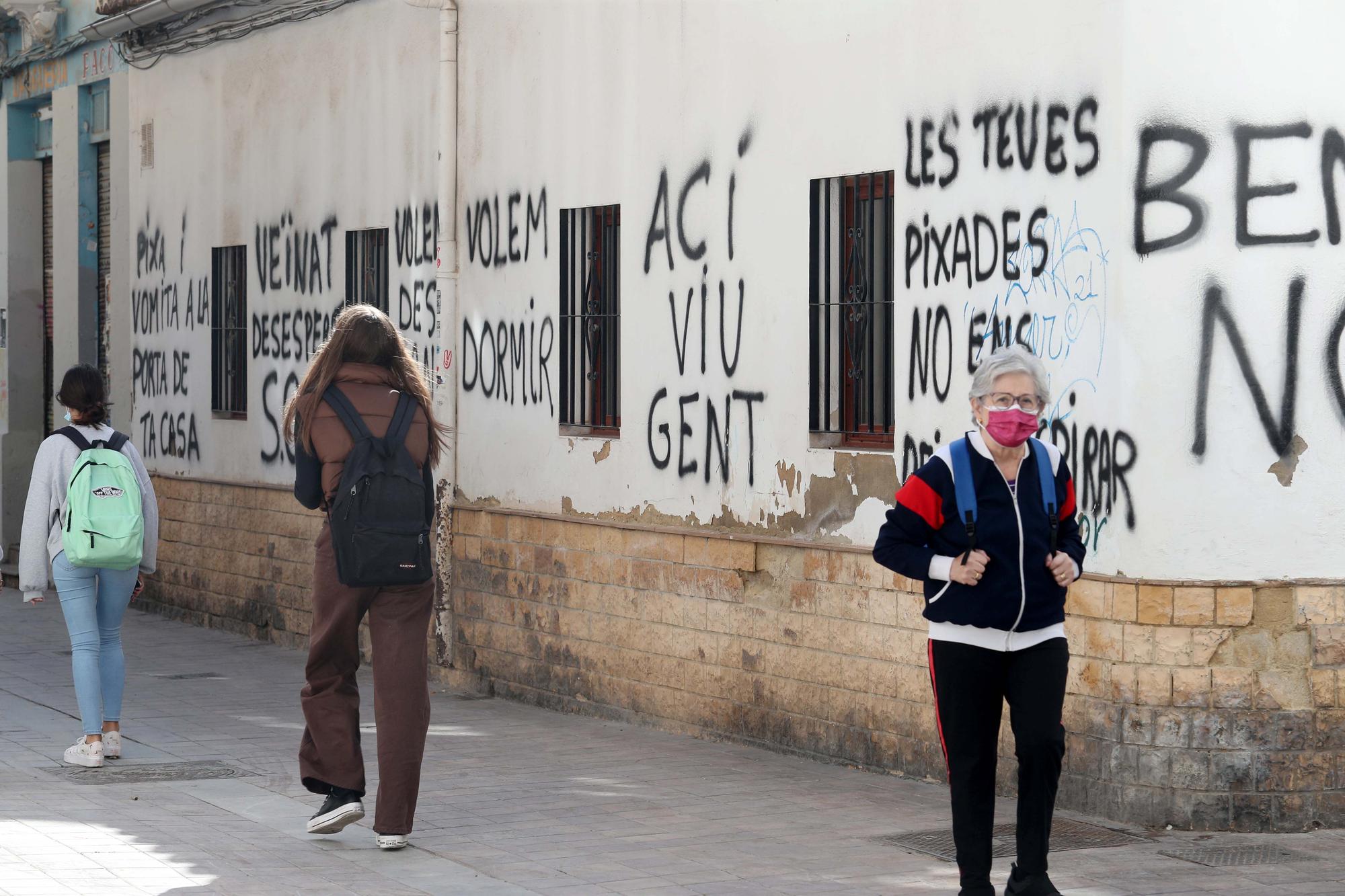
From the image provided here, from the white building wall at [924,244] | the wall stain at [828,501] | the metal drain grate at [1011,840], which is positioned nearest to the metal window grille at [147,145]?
the white building wall at [924,244]

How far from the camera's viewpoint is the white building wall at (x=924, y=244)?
25.6 ft

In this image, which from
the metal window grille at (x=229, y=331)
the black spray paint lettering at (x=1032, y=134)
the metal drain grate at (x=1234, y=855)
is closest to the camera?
the metal drain grate at (x=1234, y=855)

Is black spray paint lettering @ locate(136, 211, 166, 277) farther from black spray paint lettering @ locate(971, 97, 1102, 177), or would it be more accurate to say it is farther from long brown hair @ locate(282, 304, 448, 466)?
black spray paint lettering @ locate(971, 97, 1102, 177)

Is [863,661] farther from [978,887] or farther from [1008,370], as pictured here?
[1008,370]

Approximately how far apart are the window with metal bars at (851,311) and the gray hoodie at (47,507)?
10.2 ft

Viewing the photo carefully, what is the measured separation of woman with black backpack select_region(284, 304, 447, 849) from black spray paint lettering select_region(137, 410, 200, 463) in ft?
28.2

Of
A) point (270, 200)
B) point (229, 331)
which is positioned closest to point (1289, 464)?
point (270, 200)

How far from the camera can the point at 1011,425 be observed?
610 cm

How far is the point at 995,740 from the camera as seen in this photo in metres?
6.33

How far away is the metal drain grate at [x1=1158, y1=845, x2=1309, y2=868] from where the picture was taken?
7.35m

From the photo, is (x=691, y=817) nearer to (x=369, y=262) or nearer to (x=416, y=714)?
(x=416, y=714)

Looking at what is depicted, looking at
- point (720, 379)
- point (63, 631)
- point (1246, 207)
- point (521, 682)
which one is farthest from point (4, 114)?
point (1246, 207)

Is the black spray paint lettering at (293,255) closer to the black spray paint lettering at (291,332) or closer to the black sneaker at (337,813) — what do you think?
the black spray paint lettering at (291,332)

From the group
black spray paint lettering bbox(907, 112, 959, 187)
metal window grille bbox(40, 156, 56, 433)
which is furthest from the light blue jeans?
metal window grille bbox(40, 156, 56, 433)
